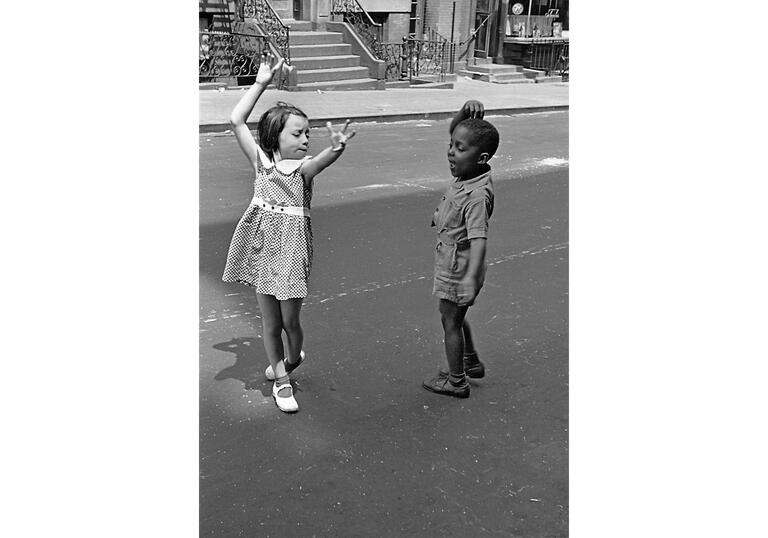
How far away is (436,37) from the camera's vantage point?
70.4 feet

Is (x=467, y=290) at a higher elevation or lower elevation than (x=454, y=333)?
higher

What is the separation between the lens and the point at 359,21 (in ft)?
63.6

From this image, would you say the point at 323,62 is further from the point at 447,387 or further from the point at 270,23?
the point at 447,387

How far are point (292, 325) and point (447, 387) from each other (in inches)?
34.7

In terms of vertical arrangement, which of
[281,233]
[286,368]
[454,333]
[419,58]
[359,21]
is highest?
[359,21]

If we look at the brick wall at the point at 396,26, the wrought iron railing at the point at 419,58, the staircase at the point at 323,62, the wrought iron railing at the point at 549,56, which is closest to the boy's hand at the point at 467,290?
the staircase at the point at 323,62

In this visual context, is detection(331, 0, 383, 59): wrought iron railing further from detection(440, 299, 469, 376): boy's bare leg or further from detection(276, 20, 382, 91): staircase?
detection(440, 299, 469, 376): boy's bare leg

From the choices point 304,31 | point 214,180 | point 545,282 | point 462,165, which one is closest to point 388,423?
point 462,165

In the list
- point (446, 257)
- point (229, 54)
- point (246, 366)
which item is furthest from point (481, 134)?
point (229, 54)

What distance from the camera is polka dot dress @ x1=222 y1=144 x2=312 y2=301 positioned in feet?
13.4

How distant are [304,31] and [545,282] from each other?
13.7 metres

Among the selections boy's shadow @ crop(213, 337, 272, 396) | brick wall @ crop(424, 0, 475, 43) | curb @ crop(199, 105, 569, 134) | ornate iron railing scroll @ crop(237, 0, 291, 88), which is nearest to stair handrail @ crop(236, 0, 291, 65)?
ornate iron railing scroll @ crop(237, 0, 291, 88)

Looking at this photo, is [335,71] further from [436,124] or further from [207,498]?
[207,498]

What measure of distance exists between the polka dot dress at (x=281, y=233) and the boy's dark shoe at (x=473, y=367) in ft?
3.57
